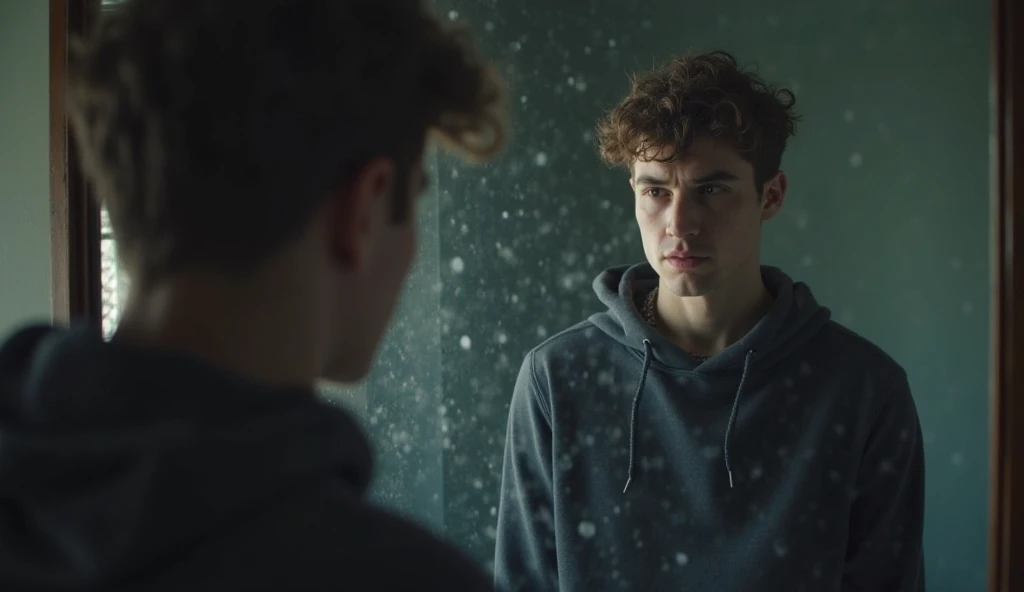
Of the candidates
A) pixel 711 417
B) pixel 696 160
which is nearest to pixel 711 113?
pixel 696 160

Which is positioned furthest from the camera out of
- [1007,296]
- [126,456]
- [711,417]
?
[711,417]

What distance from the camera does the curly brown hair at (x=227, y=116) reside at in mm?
428

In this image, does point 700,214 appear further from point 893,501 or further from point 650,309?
point 893,501

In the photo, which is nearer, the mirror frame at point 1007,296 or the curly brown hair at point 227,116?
the curly brown hair at point 227,116

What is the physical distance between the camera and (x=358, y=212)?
46cm

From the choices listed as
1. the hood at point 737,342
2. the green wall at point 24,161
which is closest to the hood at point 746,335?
the hood at point 737,342

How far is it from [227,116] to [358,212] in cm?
8

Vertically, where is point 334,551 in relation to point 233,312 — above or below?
below

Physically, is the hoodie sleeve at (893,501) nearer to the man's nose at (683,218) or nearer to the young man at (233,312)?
the man's nose at (683,218)

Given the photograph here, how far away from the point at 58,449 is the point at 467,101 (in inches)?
11.2

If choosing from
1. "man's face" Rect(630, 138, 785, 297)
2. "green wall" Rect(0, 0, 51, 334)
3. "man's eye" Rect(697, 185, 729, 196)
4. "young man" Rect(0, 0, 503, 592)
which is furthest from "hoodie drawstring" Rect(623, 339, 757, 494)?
"green wall" Rect(0, 0, 51, 334)

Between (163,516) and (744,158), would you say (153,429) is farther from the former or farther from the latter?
(744,158)

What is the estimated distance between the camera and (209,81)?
43 cm

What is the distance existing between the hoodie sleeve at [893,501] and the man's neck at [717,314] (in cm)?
20
